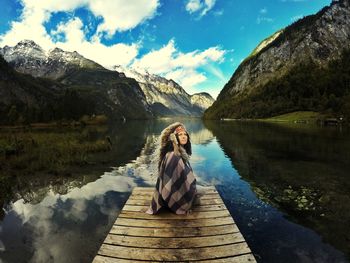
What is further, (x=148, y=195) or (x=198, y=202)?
(x=148, y=195)

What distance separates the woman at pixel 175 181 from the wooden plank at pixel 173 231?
1.43 meters

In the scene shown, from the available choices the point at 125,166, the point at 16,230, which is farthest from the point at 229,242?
the point at 125,166

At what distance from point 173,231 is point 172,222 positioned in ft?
2.38

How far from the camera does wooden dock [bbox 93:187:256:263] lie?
787 cm

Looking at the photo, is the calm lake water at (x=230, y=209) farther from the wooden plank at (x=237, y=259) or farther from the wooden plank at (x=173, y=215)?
the wooden plank at (x=237, y=259)

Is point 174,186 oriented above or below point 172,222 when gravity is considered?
above

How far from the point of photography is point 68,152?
3575cm

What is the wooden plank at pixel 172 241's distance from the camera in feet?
28.1

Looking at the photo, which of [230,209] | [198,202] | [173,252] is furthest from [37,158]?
[173,252]

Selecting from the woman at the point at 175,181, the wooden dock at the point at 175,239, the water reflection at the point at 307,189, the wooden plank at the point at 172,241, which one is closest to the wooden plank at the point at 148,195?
the wooden dock at the point at 175,239

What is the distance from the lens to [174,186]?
1083cm

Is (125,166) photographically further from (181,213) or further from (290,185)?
(181,213)

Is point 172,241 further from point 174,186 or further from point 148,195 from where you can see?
point 148,195

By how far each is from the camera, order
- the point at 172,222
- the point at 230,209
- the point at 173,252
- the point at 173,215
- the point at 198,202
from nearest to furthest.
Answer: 1. the point at 173,252
2. the point at 172,222
3. the point at 173,215
4. the point at 198,202
5. the point at 230,209
